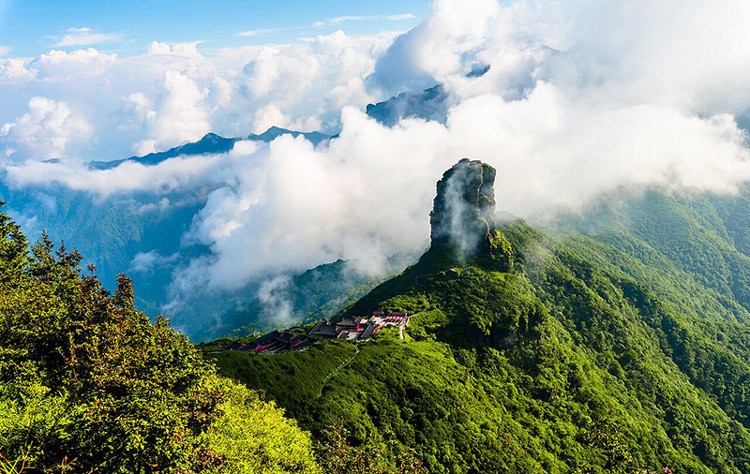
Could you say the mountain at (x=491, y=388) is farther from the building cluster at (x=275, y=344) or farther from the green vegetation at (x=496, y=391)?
the building cluster at (x=275, y=344)

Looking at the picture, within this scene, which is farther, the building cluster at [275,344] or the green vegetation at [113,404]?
the building cluster at [275,344]

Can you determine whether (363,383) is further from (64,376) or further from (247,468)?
(64,376)

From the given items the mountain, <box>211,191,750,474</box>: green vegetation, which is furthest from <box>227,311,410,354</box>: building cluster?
<box>211,191,750,474</box>: green vegetation

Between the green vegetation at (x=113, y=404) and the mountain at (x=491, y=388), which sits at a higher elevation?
the green vegetation at (x=113, y=404)

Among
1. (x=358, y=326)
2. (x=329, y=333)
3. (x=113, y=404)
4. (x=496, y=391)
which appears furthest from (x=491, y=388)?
(x=113, y=404)

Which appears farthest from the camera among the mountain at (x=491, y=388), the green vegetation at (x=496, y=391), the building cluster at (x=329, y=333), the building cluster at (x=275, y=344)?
the building cluster at (x=329, y=333)

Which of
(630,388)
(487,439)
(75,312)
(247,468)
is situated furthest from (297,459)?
(630,388)

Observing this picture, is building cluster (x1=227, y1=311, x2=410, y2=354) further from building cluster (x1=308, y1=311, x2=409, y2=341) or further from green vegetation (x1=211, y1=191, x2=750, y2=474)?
green vegetation (x1=211, y1=191, x2=750, y2=474)

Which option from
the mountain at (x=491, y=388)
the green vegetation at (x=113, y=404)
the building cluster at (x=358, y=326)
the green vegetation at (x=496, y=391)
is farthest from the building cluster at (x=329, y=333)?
the green vegetation at (x=113, y=404)

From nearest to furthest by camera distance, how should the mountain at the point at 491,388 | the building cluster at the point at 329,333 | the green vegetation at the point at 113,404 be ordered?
the green vegetation at the point at 113,404
the mountain at the point at 491,388
the building cluster at the point at 329,333
